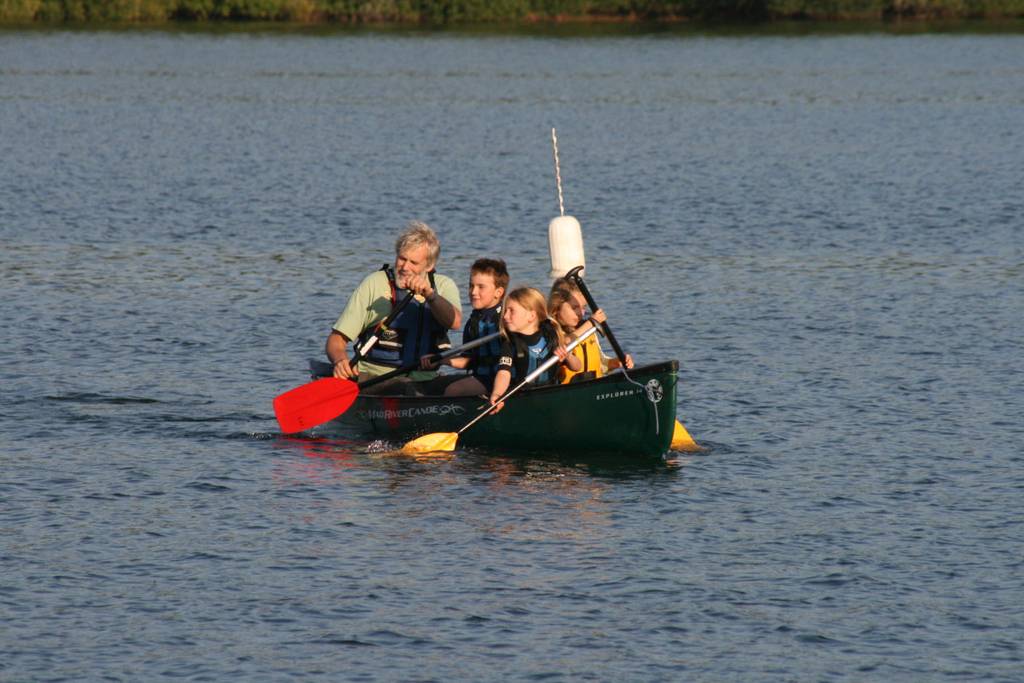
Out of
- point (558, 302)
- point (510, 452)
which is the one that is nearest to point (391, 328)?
point (510, 452)

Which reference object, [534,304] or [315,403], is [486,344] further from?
[315,403]

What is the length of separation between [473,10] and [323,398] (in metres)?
61.2

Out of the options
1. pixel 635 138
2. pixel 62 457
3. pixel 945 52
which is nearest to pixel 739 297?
pixel 62 457

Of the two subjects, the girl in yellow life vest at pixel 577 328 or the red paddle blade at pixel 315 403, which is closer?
the girl in yellow life vest at pixel 577 328

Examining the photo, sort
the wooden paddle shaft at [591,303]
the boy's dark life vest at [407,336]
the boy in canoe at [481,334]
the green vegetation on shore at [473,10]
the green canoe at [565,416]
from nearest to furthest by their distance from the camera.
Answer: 1. the wooden paddle shaft at [591,303]
2. the green canoe at [565,416]
3. the boy in canoe at [481,334]
4. the boy's dark life vest at [407,336]
5. the green vegetation on shore at [473,10]

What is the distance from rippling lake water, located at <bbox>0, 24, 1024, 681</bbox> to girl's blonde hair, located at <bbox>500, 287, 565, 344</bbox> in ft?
3.69

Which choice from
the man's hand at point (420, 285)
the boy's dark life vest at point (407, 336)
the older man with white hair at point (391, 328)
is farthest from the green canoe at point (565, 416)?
the man's hand at point (420, 285)

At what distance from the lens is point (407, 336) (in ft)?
48.4

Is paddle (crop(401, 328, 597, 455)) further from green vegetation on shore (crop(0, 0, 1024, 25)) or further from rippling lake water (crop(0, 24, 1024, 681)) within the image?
green vegetation on shore (crop(0, 0, 1024, 25))

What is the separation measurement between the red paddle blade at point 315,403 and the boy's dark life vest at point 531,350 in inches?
56.4

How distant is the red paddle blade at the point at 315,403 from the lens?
14.5 metres

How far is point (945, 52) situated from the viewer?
205 ft

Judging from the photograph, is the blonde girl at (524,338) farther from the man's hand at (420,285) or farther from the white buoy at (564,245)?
the man's hand at (420,285)

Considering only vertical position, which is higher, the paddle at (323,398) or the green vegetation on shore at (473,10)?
the green vegetation on shore at (473,10)
